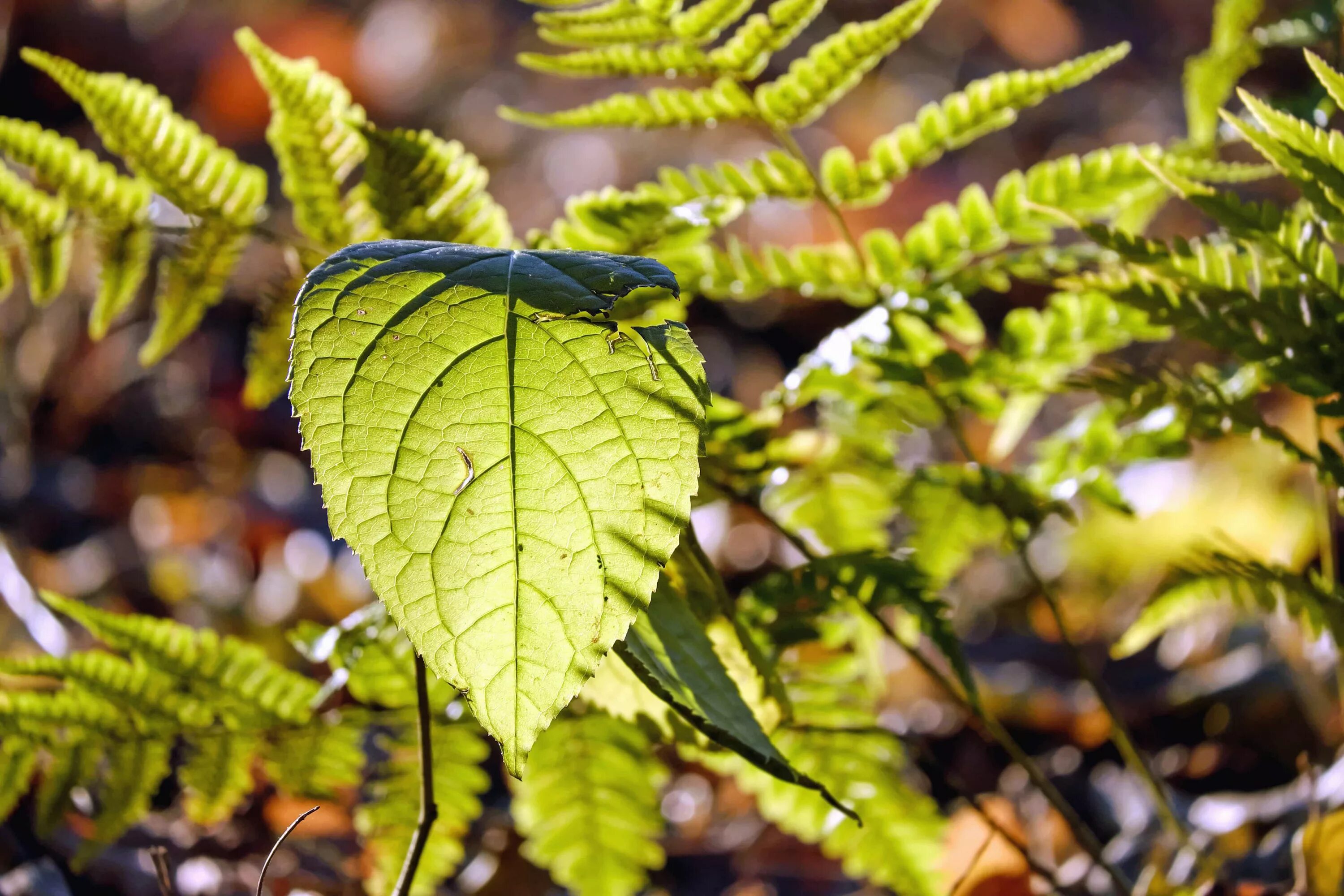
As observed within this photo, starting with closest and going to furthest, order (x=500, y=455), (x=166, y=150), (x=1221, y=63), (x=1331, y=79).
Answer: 1. (x=500, y=455)
2. (x=1331, y=79)
3. (x=166, y=150)
4. (x=1221, y=63)

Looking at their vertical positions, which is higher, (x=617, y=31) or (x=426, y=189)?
(x=617, y=31)

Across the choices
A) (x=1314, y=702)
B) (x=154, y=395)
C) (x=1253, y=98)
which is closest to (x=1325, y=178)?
(x=1253, y=98)

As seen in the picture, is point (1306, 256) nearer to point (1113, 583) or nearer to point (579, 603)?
point (579, 603)

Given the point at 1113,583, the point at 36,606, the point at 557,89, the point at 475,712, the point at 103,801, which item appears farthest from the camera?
the point at 557,89

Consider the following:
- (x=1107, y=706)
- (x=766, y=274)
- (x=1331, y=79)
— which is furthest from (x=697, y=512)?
(x=1331, y=79)

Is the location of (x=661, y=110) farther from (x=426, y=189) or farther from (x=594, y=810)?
(x=594, y=810)

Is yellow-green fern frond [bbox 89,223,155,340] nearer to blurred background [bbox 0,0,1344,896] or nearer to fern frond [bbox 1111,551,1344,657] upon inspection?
blurred background [bbox 0,0,1344,896]

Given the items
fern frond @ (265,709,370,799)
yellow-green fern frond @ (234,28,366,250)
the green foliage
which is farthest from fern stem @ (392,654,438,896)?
yellow-green fern frond @ (234,28,366,250)
